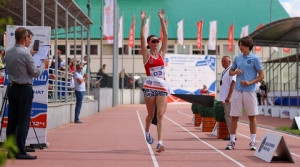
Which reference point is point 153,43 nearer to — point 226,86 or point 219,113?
point 226,86

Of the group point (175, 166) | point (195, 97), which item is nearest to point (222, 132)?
point (195, 97)

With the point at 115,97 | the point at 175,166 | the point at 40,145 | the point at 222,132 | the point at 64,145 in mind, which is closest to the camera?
the point at 175,166

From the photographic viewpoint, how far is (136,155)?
9992 mm

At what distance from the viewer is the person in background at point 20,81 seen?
8469 millimetres

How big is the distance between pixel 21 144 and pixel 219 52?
68.8 m

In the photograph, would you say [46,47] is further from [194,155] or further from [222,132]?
[222,132]

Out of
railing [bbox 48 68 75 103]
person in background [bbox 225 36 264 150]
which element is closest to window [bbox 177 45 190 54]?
railing [bbox 48 68 75 103]

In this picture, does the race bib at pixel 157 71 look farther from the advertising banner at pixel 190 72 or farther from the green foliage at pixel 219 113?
the advertising banner at pixel 190 72

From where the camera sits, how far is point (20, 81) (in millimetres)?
8562

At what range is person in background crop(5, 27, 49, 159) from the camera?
8.47 m

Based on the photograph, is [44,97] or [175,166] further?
[44,97]

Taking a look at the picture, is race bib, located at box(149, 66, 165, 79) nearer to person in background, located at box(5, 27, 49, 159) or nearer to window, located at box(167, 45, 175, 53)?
person in background, located at box(5, 27, 49, 159)

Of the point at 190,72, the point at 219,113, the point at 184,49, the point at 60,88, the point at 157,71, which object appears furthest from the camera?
the point at 184,49

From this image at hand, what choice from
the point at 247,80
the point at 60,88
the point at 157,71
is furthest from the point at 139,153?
the point at 60,88
